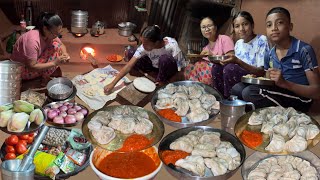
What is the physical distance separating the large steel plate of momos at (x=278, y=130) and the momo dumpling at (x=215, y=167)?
48 centimetres

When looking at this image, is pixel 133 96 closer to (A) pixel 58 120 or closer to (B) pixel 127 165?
(A) pixel 58 120

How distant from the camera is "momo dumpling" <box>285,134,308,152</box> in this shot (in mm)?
3549

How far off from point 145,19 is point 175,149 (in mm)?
4608

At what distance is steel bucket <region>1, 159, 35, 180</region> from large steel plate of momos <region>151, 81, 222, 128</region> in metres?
1.62

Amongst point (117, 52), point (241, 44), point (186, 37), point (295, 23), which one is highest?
point (295, 23)

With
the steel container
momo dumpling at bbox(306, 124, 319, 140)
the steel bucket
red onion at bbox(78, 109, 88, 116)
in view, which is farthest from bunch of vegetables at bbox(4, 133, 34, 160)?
the steel container

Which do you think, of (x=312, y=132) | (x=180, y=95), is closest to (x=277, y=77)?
(x=312, y=132)

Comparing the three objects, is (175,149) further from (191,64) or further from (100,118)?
(191,64)

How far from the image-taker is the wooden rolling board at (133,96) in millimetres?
4832

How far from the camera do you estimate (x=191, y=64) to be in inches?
214

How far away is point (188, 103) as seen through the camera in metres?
4.39

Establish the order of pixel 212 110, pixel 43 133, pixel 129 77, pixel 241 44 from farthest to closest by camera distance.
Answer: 1. pixel 129 77
2. pixel 241 44
3. pixel 212 110
4. pixel 43 133

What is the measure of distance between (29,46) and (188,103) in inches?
84.4

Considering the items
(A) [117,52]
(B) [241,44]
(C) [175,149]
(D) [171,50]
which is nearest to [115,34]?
(A) [117,52]
